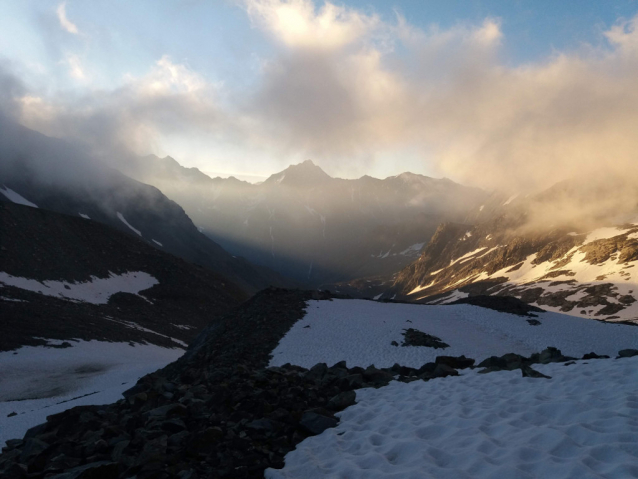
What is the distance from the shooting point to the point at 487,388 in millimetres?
10031

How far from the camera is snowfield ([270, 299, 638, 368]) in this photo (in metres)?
24.1

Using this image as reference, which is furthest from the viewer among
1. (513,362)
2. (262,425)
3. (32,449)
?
(513,362)

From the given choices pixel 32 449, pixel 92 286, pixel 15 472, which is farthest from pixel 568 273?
pixel 15 472

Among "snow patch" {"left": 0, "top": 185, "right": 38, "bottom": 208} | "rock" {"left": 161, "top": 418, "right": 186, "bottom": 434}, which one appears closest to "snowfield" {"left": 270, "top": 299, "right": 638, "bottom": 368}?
"rock" {"left": 161, "top": 418, "right": 186, "bottom": 434}

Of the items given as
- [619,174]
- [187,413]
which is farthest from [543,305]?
[619,174]

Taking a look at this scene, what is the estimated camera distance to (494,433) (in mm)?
7121

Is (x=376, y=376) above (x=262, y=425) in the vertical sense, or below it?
above

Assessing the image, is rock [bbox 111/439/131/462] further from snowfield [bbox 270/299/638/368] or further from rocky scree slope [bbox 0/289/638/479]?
snowfield [bbox 270/299/638/368]

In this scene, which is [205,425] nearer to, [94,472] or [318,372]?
[94,472]

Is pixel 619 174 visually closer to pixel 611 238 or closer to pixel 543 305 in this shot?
pixel 611 238

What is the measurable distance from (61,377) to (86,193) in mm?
161536

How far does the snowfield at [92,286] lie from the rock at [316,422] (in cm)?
5924

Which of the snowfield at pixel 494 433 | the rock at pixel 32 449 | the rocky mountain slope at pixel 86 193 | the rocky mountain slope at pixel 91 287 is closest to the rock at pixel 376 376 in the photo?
the snowfield at pixel 494 433

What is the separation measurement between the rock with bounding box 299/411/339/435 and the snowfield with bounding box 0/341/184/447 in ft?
42.7
